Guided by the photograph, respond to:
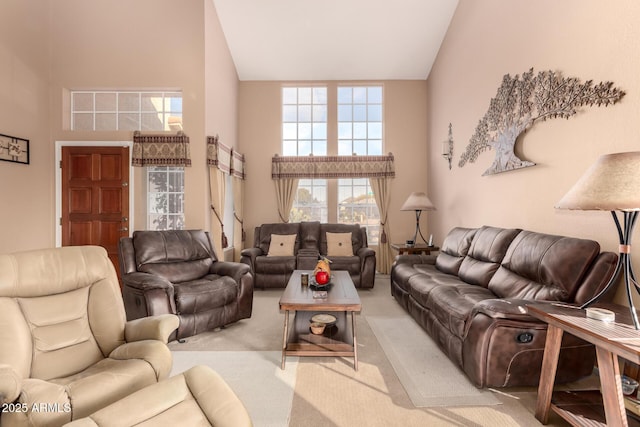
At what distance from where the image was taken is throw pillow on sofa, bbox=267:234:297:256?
509cm

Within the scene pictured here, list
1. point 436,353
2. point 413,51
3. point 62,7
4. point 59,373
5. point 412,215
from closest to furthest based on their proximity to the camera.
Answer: point 59,373 → point 436,353 → point 62,7 → point 413,51 → point 412,215

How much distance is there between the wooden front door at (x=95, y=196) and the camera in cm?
443

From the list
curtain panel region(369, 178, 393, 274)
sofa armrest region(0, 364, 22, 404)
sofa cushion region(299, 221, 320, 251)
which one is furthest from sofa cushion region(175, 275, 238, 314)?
curtain panel region(369, 178, 393, 274)

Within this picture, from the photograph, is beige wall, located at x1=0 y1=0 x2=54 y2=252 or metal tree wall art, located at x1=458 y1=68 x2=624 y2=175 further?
beige wall, located at x1=0 y1=0 x2=54 y2=252

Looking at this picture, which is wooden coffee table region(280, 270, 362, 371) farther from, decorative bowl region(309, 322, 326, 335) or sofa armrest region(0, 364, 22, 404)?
sofa armrest region(0, 364, 22, 404)

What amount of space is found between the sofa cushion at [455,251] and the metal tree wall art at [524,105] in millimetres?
800

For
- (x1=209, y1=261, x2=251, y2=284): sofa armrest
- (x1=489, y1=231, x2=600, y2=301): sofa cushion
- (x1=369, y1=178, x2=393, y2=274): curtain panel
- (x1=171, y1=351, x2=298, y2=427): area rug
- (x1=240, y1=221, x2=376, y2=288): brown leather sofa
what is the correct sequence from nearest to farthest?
1. (x1=171, y1=351, x2=298, y2=427): area rug
2. (x1=489, y1=231, x2=600, y2=301): sofa cushion
3. (x1=209, y1=261, x2=251, y2=284): sofa armrest
4. (x1=240, y1=221, x2=376, y2=288): brown leather sofa
5. (x1=369, y1=178, x2=393, y2=274): curtain panel

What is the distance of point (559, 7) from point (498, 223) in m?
2.11

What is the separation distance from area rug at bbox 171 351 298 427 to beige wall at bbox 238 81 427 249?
11.8ft

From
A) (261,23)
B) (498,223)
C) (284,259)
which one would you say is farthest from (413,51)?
(284,259)

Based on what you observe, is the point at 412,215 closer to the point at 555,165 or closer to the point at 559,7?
the point at 555,165

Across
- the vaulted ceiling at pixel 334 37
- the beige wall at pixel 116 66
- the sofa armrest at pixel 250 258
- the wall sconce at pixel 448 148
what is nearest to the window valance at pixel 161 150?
the beige wall at pixel 116 66

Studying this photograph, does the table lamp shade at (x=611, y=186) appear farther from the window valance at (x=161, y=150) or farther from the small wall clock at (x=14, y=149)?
the small wall clock at (x=14, y=149)

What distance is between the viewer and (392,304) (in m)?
4.04
